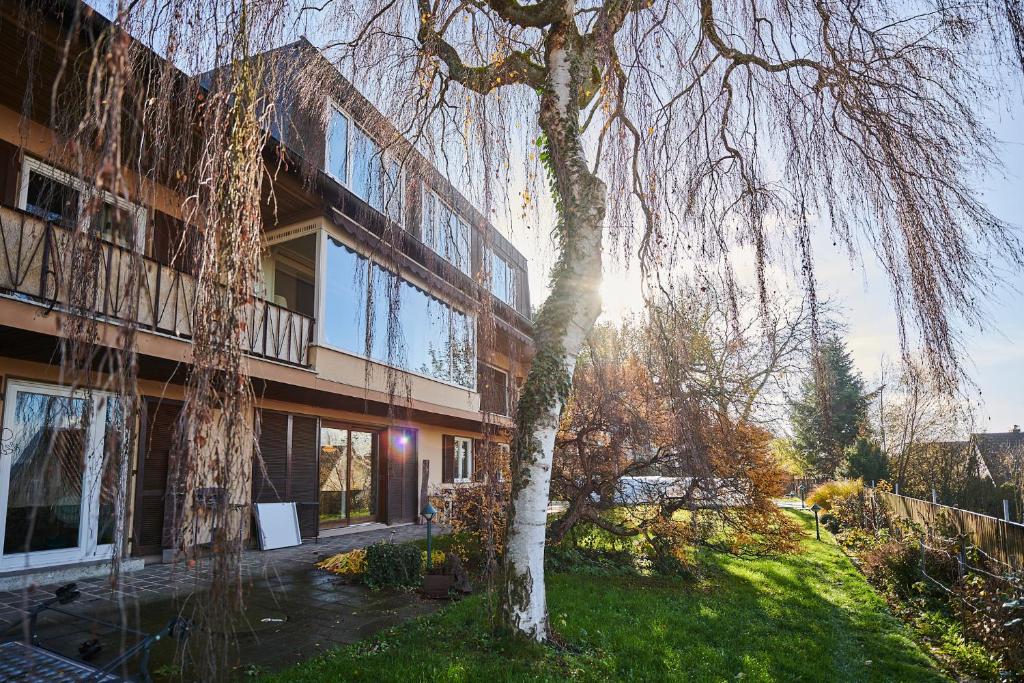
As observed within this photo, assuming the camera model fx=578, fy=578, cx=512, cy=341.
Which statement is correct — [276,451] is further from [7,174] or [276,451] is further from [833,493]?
[833,493]

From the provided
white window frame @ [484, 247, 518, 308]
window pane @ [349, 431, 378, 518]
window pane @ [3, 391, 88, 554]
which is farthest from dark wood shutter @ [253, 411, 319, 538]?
white window frame @ [484, 247, 518, 308]

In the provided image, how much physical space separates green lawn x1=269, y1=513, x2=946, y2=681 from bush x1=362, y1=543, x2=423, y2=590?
3.79 ft

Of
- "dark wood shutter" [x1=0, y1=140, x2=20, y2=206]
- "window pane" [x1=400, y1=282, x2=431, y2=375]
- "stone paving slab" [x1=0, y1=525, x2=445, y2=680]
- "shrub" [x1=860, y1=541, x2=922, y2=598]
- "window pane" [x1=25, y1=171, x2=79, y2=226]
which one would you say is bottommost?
"shrub" [x1=860, y1=541, x2=922, y2=598]

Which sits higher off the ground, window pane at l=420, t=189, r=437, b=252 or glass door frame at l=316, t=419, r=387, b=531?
window pane at l=420, t=189, r=437, b=252

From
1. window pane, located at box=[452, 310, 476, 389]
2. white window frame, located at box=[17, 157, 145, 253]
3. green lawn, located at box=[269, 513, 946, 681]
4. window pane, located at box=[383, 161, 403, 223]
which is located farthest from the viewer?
window pane, located at box=[452, 310, 476, 389]

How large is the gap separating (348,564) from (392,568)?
82cm

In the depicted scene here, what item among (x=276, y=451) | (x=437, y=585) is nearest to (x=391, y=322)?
(x=437, y=585)

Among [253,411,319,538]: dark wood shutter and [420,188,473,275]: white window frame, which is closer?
[420,188,473,275]: white window frame

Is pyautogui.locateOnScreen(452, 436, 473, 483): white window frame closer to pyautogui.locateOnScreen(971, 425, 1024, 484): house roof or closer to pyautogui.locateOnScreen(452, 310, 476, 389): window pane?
pyautogui.locateOnScreen(971, 425, 1024, 484): house roof

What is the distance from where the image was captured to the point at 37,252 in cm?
564

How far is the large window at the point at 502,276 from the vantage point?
174 inches

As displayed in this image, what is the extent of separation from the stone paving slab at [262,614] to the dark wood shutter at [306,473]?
7.98 feet

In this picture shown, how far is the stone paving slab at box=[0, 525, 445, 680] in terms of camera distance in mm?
4418

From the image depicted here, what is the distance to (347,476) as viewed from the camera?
1211cm
